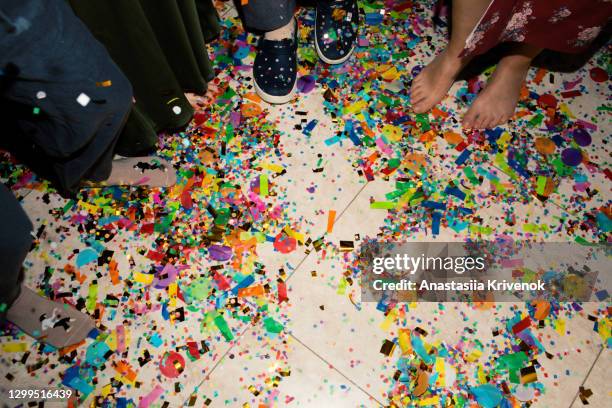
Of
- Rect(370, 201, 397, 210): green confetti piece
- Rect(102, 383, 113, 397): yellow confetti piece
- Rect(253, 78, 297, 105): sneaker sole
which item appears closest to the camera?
Rect(102, 383, 113, 397): yellow confetti piece

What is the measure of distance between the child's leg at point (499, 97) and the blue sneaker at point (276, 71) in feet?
1.87

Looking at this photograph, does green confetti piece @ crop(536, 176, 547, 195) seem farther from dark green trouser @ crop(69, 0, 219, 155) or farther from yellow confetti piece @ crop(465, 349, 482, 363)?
dark green trouser @ crop(69, 0, 219, 155)

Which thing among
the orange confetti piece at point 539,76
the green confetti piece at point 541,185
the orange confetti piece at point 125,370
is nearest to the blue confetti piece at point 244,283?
the orange confetti piece at point 125,370

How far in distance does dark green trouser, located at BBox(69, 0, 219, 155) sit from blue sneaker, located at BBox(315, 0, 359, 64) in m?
0.36

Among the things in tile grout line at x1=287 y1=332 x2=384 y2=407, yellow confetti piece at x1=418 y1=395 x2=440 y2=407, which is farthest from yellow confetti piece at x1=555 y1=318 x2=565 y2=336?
tile grout line at x1=287 y1=332 x2=384 y2=407

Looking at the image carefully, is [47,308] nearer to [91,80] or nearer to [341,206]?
→ [91,80]

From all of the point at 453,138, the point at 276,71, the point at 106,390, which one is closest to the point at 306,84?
the point at 276,71

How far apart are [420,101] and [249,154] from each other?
570 millimetres

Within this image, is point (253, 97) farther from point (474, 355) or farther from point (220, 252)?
point (474, 355)

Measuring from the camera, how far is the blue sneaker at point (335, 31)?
1437 mm

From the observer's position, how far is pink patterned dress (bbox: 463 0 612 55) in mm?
991

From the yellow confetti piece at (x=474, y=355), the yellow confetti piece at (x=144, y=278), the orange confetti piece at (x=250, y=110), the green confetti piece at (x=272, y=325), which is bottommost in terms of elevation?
the yellow confetti piece at (x=474, y=355)

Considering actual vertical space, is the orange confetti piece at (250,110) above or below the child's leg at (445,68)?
below

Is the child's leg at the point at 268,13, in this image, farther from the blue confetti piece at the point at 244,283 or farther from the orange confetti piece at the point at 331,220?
the blue confetti piece at the point at 244,283
